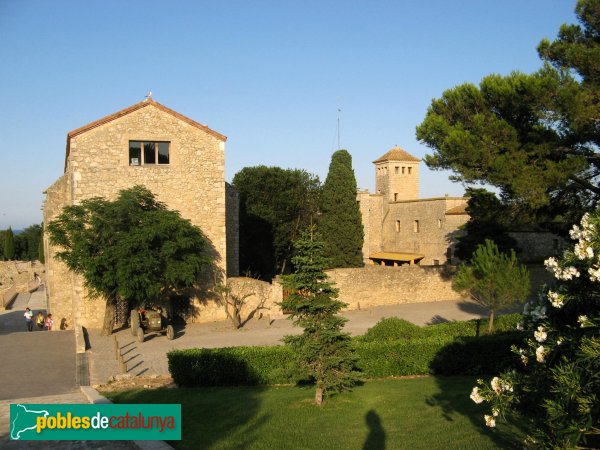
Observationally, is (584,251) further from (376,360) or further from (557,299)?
(376,360)

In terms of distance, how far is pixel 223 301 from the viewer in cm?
2550

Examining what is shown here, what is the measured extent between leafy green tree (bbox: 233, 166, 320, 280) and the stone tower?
13.5m

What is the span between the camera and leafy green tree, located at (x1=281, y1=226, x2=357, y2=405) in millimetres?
12320

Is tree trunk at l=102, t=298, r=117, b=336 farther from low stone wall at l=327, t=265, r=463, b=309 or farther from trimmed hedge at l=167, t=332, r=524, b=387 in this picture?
low stone wall at l=327, t=265, r=463, b=309

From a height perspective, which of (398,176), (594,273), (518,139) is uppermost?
(398,176)

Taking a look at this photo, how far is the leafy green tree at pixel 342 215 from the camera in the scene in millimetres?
40531

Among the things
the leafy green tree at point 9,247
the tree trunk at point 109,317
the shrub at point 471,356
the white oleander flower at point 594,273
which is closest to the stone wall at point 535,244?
the shrub at point 471,356

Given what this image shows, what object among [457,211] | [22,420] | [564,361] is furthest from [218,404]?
[457,211]

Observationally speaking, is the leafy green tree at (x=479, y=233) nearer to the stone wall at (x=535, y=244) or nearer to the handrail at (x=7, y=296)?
the stone wall at (x=535, y=244)

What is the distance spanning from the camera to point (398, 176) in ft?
193

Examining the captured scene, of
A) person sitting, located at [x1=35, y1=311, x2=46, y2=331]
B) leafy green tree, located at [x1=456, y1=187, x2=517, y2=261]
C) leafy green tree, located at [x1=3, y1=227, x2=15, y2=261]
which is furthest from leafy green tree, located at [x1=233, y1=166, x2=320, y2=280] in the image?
leafy green tree, located at [x1=3, y1=227, x2=15, y2=261]

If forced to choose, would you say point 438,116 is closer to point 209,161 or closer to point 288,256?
point 209,161

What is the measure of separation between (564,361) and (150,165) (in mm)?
21548

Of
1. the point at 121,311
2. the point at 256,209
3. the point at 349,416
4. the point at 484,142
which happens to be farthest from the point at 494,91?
the point at 256,209
